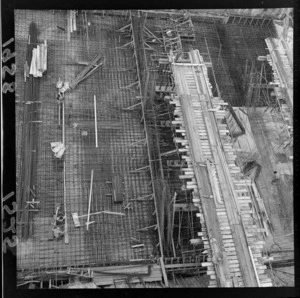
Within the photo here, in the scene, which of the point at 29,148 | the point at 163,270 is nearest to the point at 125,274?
the point at 163,270

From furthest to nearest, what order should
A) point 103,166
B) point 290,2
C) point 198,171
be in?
point 103,166 → point 198,171 → point 290,2

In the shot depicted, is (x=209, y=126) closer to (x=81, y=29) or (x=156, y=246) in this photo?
(x=156, y=246)

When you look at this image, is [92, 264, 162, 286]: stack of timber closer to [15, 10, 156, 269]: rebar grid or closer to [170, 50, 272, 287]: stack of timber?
[15, 10, 156, 269]: rebar grid

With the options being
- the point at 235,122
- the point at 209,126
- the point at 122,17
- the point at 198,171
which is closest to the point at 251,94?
the point at 235,122

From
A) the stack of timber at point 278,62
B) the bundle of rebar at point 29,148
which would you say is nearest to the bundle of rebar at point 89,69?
the bundle of rebar at point 29,148

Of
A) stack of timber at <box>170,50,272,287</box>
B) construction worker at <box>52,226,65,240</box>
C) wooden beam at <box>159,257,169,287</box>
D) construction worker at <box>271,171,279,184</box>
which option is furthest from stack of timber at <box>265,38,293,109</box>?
construction worker at <box>52,226,65,240</box>
